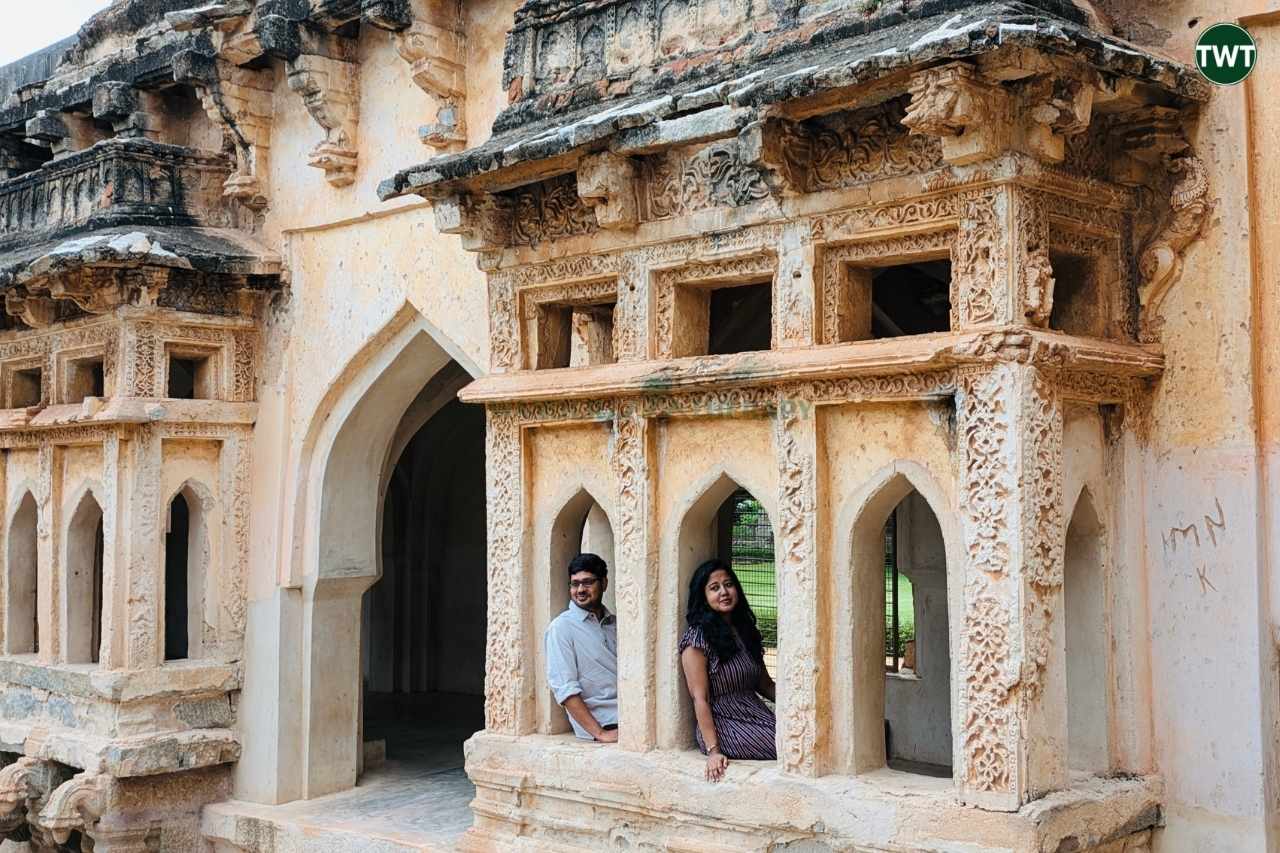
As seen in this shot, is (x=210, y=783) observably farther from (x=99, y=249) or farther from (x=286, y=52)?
(x=286, y=52)

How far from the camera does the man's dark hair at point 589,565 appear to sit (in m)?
5.55

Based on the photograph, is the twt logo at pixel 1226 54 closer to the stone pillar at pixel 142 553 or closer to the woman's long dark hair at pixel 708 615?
the woman's long dark hair at pixel 708 615

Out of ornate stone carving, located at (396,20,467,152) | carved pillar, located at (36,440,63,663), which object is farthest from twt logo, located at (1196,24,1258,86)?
carved pillar, located at (36,440,63,663)

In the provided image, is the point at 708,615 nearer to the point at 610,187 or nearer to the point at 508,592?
the point at 508,592

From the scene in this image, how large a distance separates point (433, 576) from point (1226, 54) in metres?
8.61

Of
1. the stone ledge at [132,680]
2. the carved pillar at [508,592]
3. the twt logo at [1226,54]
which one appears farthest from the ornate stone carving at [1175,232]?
the stone ledge at [132,680]

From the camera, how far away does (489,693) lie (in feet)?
18.7

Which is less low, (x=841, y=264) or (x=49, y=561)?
(x=841, y=264)

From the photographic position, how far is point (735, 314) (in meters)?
6.64

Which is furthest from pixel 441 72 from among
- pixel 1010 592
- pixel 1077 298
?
pixel 1010 592

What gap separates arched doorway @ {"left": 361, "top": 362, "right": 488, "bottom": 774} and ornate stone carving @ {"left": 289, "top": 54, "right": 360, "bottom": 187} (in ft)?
13.0

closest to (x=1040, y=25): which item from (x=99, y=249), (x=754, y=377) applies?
(x=754, y=377)

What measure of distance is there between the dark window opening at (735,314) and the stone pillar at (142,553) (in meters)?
3.24

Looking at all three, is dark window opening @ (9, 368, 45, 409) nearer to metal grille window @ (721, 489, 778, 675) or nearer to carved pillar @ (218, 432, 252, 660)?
carved pillar @ (218, 432, 252, 660)
